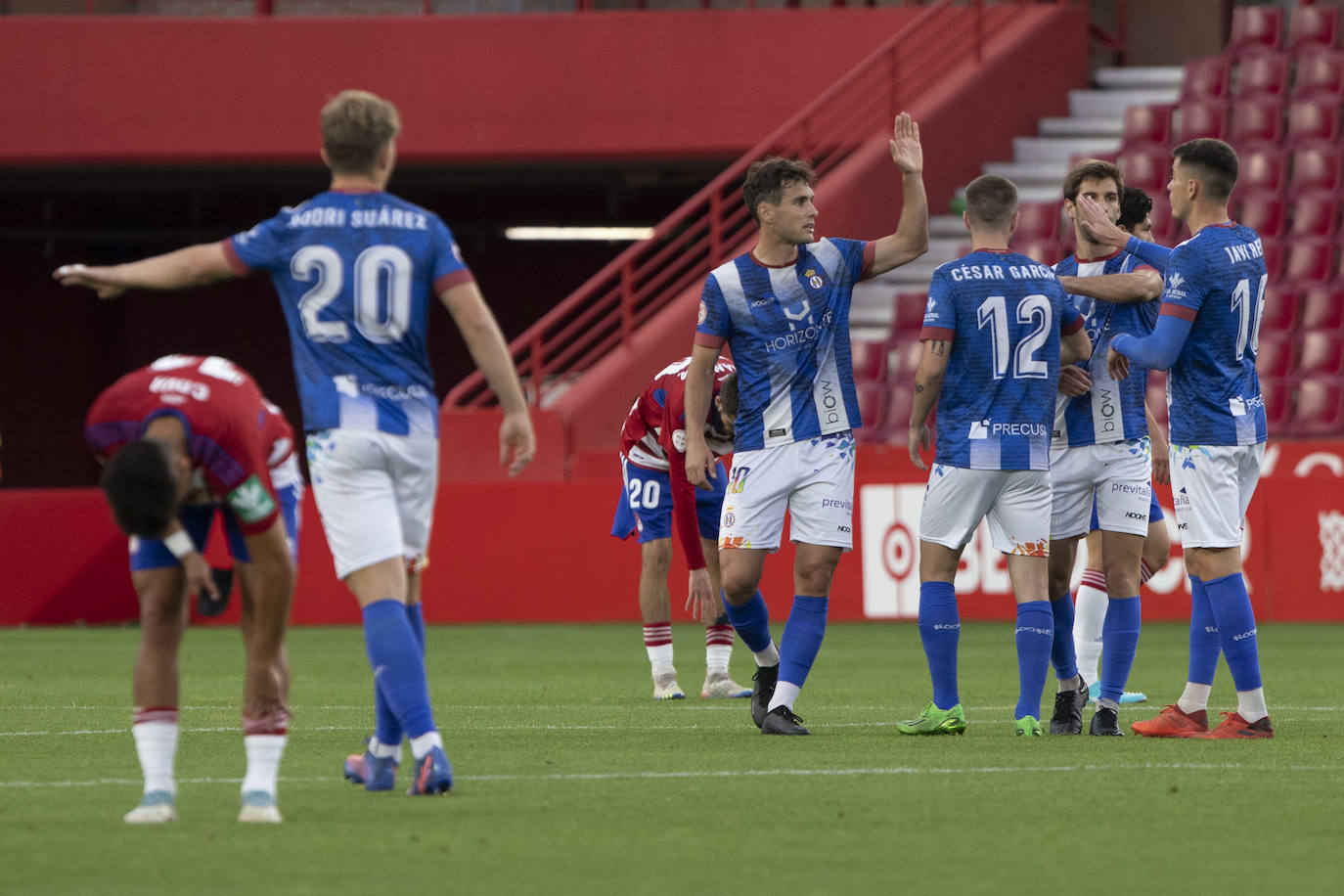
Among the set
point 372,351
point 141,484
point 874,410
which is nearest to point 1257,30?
point 874,410

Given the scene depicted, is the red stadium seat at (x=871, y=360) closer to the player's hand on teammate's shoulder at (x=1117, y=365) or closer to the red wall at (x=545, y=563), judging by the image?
the red wall at (x=545, y=563)

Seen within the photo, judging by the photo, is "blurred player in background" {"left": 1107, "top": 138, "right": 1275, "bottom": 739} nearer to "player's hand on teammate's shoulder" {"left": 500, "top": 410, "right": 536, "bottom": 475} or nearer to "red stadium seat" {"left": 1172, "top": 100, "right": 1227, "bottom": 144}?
"player's hand on teammate's shoulder" {"left": 500, "top": 410, "right": 536, "bottom": 475}

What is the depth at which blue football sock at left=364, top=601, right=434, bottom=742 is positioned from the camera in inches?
241

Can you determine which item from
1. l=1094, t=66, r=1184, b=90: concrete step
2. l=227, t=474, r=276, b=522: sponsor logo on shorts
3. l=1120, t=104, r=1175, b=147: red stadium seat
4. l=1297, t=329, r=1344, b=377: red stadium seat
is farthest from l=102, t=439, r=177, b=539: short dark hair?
l=1094, t=66, r=1184, b=90: concrete step

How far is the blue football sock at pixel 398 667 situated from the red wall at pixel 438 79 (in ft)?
58.3

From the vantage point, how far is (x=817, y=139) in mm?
23125

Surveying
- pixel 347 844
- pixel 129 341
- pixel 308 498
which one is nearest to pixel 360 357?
pixel 347 844

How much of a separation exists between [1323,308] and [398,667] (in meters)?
15.2

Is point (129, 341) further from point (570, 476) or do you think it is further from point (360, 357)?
point (360, 357)

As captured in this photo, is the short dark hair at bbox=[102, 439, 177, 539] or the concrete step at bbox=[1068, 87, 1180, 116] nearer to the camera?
the short dark hair at bbox=[102, 439, 177, 539]

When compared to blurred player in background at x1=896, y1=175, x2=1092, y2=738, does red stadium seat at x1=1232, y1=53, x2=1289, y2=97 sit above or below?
above

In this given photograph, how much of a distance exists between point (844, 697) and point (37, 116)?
16.7 meters

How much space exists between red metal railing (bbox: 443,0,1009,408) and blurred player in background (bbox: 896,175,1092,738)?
12.8 m

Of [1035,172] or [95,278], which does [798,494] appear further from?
[1035,172]
